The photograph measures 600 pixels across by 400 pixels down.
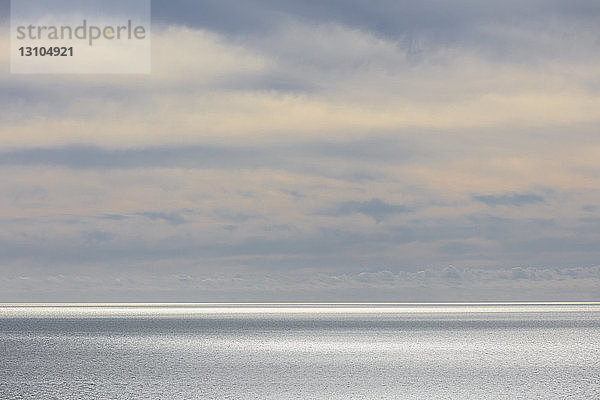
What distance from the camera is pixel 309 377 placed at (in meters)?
48.2

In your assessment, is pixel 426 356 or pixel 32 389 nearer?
pixel 32 389

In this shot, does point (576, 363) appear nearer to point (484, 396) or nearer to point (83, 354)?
point (484, 396)

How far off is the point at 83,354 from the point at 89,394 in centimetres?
3600

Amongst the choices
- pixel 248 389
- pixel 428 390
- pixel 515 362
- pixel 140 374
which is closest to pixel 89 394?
pixel 248 389

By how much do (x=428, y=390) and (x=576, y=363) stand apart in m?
24.2

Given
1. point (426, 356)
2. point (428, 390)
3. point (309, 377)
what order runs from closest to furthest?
point (428, 390) → point (309, 377) → point (426, 356)

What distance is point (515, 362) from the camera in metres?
60.4

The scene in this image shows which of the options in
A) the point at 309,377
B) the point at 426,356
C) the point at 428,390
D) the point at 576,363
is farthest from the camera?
the point at 426,356

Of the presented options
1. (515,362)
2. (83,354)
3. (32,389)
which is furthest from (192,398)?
(83,354)

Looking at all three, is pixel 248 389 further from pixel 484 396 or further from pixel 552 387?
pixel 552 387

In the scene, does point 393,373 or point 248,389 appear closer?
point 248,389

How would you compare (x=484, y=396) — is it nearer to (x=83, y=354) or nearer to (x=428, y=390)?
(x=428, y=390)

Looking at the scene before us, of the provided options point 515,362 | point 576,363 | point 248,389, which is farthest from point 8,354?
point 576,363

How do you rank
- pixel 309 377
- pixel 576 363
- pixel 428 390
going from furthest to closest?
pixel 576 363
pixel 309 377
pixel 428 390
